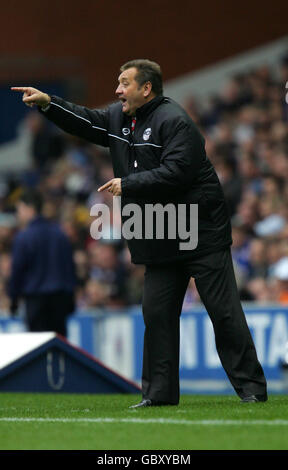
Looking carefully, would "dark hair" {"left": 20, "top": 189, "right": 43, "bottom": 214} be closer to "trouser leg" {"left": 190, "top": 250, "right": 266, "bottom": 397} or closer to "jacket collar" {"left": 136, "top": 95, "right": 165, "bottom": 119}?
"jacket collar" {"left": 136, "top": 95, "right": 165, "bottom": 119}

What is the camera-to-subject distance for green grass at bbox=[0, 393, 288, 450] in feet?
16.4

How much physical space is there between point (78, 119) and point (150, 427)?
2091 mm

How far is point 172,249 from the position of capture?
6.67 metres

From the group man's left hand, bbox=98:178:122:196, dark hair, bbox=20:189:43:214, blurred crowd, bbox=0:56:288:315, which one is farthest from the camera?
blurred crowd, bbox=0:56:288:315

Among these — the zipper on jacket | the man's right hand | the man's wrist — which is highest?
the man's right hand

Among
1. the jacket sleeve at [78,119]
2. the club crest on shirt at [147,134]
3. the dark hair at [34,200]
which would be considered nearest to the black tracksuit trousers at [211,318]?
the club crest on shirt at [147,134]

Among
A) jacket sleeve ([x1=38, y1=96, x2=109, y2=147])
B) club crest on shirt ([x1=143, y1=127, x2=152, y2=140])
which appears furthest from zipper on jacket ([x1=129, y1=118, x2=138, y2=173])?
jacket sleeve ([x1=38, y1=96, x2=109, y2=147])

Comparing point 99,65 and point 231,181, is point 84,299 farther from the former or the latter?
point 99,65

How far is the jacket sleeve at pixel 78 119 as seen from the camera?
270 inches

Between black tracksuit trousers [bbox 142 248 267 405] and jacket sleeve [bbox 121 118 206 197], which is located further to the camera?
black tracksuit trousers [bbox 142 248 267 405]

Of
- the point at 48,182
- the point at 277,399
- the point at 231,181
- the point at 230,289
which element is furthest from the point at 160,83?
the point at 48,182

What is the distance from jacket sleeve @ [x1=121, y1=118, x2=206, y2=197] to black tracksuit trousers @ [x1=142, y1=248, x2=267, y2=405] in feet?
1.61

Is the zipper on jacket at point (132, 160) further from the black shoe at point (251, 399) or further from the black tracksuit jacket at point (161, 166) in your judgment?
the black shoe at point (251, 399)
